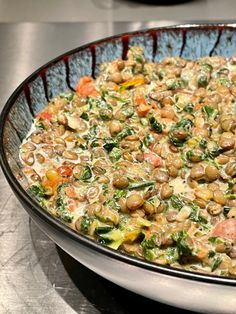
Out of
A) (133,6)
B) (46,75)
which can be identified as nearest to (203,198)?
(46,75)

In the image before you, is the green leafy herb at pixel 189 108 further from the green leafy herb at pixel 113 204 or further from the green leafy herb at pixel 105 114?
the green leafy herb at pixel 113 204

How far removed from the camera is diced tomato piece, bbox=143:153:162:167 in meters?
1.32

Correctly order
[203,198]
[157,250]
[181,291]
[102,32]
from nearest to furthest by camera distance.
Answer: [181,291], [157,250], [203,198], [102,32]

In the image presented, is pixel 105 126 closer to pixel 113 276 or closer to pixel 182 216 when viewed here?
pixel 182 216

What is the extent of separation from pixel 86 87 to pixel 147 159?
429 mm

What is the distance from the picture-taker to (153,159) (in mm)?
1336

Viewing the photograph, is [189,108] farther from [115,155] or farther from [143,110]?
[115,155]

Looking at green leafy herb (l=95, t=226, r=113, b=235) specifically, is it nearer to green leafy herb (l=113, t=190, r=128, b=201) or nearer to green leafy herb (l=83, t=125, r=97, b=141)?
green leafy herb (l=113, t=190, r=128, b=201)

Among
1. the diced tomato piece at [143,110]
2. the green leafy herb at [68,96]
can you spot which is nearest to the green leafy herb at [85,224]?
the diced tomato piece at [143,110]

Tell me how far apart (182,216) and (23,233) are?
1.55 ft

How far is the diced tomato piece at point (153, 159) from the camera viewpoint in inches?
52.1

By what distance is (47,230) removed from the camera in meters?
1.06

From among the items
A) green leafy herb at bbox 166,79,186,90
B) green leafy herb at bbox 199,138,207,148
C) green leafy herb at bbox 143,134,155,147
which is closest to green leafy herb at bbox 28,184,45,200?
green leafy herb at bbox 143,134,155,147

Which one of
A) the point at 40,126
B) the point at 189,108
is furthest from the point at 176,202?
the point at 40,126
